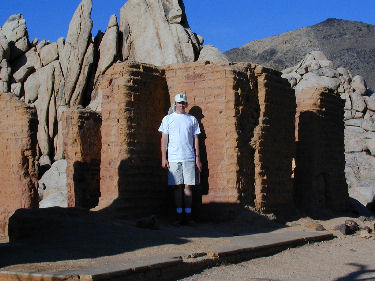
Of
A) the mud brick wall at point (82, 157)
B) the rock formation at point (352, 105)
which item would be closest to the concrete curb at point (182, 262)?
the mud brick wall at point (82, 157)

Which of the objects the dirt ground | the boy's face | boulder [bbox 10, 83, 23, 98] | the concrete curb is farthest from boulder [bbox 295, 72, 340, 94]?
the concrete curb

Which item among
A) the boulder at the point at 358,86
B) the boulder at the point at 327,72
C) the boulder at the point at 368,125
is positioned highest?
the boulder at the point at 327,72

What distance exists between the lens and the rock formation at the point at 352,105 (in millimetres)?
25516

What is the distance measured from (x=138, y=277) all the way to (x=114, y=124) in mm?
4289

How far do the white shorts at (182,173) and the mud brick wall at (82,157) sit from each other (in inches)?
129

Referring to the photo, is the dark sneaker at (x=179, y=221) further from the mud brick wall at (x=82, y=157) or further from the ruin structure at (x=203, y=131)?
the mud brick wall at (x=82, y=157)

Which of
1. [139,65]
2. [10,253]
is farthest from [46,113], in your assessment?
[10,253]

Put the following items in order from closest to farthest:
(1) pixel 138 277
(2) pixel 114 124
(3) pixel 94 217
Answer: (1) pixel 138 277 < (3) pixel 94 217 < (2) pixel 114 124

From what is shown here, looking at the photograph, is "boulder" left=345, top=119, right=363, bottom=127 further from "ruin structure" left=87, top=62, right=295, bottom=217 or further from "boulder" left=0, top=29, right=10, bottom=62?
"ruin structure" left=87, top=62, right=295, bottom=217

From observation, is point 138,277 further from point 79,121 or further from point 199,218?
point 79,121

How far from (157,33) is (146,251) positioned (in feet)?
81.8

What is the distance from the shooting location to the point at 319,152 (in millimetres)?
11773

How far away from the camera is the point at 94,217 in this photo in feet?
26.7

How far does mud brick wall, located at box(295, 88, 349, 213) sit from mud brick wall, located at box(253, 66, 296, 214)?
0.98 meters
